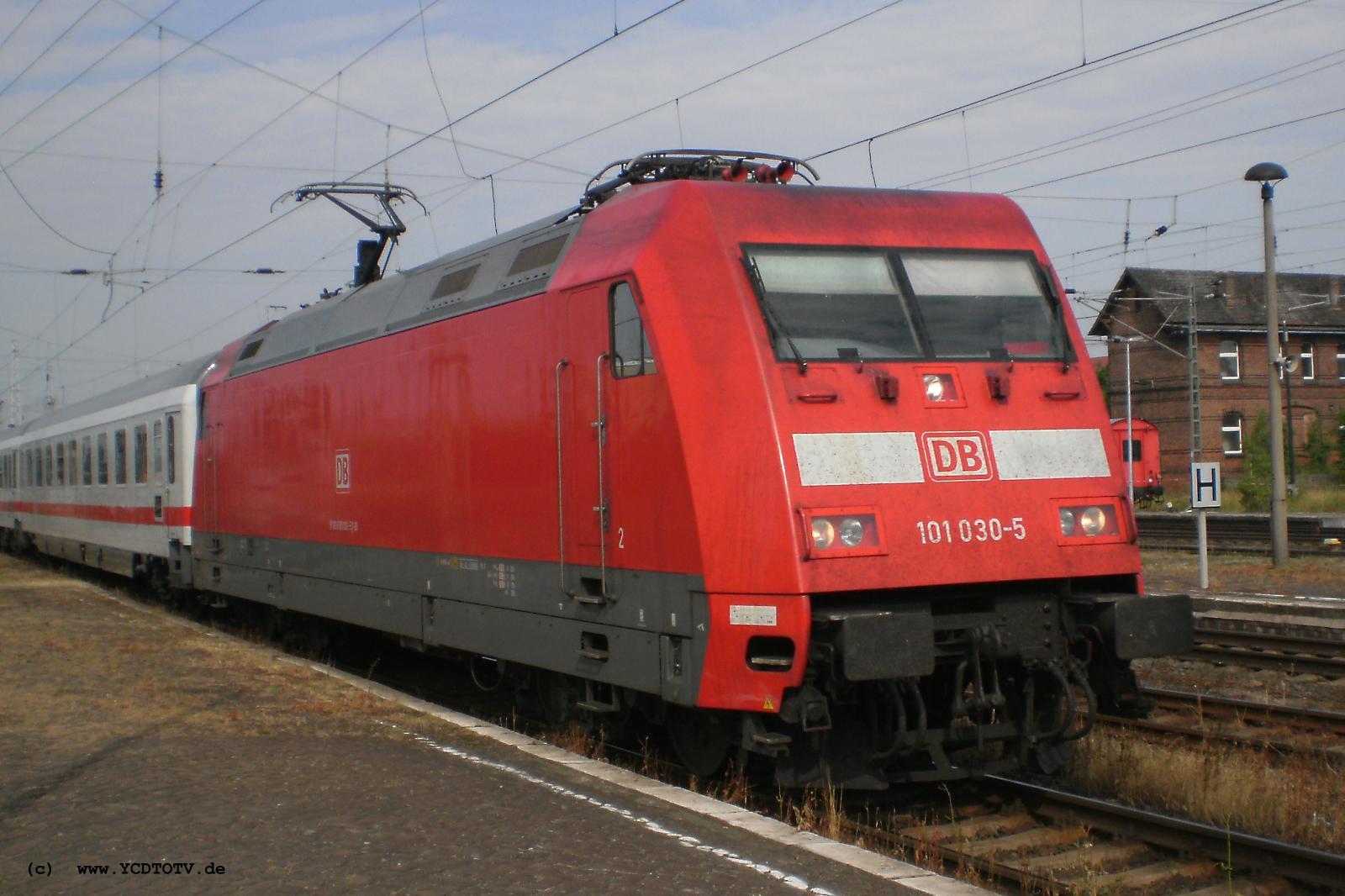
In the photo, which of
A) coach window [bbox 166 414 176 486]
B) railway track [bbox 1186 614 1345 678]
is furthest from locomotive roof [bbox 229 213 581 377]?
railway track [bbox 1186 614 1345 678]

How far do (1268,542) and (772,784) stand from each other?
21.4 m

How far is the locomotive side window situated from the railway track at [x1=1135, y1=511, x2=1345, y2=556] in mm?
17652

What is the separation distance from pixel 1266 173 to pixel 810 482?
1503 cm

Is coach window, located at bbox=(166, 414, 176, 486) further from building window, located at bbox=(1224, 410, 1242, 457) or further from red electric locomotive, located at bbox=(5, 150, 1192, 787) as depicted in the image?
building window, located at bbox=(1224, 410, 1242, 457)

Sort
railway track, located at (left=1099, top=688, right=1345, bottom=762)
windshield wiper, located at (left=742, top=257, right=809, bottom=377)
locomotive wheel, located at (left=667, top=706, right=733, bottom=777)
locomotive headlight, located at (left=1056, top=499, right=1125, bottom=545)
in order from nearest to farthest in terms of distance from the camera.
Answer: windshield wiper, located at (left=742, top=257, right=809, bottom=377) < locomotive headlight, located at (left=1056, top=499, right=1125, bottom=545) < locomotive wheel, located at (left=667, top=706, right=733, bottom=777) < railway track, located at (left=1099, top=688, right=1345, bottom=762)

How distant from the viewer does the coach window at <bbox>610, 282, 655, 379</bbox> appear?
23.8 ft

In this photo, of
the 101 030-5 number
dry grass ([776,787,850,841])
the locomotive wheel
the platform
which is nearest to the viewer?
the platform

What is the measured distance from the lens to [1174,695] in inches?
412

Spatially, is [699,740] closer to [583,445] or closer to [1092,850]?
[583,445]

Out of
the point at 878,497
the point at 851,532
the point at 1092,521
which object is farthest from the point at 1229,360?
the point at 851,532

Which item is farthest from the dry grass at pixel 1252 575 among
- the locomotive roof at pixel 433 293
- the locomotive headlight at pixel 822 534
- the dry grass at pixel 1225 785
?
the locomotive headlight at pixel 822 534

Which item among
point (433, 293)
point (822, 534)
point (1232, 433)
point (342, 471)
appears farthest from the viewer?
point (1232, 433)

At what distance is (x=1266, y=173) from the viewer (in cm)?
1892

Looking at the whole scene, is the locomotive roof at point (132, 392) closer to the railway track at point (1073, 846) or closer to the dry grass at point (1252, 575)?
the railway track at point (1073, 846)
